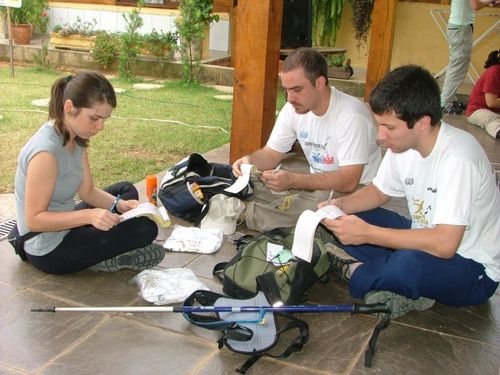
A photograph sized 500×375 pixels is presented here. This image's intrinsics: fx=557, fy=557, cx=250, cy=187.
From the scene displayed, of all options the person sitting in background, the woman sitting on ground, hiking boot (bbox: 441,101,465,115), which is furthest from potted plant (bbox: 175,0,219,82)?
the woman sitting on ground

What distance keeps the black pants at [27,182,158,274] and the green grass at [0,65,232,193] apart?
1.59m

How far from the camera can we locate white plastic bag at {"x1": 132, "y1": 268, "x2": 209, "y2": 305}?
101 inches

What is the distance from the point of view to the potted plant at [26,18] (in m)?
10.3

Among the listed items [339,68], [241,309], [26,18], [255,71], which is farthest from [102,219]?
[26,18]

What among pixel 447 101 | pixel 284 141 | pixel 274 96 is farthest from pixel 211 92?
pixel 284 141

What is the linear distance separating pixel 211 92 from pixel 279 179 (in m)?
5.44

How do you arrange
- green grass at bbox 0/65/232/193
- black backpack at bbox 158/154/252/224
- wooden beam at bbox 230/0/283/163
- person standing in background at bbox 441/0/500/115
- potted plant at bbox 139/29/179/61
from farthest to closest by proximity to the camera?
potted plant at bbox 139/29/179/61
person standing in background at bbox 441/0/500/115
green grass at bbox 0/65/232/193
wooden beam at bbox 230/0/283/163
black backpack at bbox 158/154/252/224

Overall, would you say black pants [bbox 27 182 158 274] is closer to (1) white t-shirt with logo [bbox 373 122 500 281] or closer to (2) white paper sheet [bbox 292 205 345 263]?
(2) white paper sheet [bbox 292 205 345 263]

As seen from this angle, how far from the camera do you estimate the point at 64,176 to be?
8.63 ft

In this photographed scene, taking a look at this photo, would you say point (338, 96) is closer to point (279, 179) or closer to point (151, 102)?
point (279, 179)

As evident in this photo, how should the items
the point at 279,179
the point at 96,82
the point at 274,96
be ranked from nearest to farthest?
the point at 96,82 → the point at 279,179 → the point at 274,96

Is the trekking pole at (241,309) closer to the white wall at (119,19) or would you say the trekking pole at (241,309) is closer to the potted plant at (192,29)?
the potted plant at (192,29)

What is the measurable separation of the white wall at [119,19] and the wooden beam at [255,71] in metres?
6.43

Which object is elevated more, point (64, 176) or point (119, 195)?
point (64, 176)
